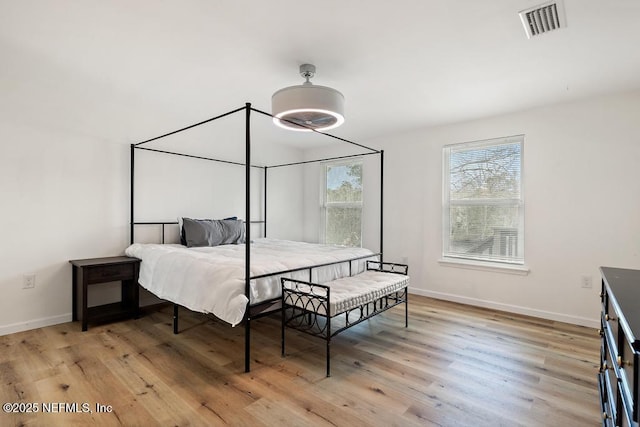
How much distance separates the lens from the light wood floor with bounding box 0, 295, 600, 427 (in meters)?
1.75

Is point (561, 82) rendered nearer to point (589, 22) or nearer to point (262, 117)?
point (589, 22)

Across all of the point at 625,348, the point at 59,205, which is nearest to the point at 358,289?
the point at 625,348

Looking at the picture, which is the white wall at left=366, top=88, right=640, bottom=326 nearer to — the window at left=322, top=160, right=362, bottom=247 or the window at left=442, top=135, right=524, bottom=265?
the window at left=442, top=135, right=524, bottom=265

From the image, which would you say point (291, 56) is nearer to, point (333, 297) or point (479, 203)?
point (333, 297)

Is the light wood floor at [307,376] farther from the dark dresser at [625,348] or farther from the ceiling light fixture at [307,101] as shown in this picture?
the ceiling light fixture at [307,101]

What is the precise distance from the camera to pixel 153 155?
374 centimetres

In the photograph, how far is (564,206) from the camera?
10.8ft

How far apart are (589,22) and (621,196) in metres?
1.89

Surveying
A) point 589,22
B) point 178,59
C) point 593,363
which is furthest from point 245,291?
point 589,22

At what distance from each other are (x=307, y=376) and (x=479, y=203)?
2938 millimetres

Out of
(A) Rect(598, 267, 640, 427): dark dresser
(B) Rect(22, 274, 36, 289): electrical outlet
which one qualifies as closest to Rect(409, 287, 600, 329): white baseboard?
(A) Rect(598, 267, 640, 427): dark dresser

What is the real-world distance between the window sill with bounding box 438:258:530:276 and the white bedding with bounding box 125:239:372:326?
1337mm

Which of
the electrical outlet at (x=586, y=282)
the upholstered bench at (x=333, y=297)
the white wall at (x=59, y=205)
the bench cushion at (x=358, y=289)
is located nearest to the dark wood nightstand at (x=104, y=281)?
the white wall at (x=59, y=205)

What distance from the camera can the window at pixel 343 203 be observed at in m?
5.02
